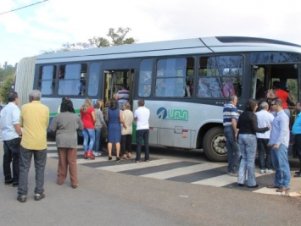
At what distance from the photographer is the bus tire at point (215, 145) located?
520 inches

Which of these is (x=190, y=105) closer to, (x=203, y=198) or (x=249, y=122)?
(x=249, y=122)

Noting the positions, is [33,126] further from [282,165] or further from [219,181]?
[282,165]

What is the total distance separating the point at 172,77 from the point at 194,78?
31.4 inches

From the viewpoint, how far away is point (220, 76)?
13.2 metres

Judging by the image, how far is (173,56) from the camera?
560 inches

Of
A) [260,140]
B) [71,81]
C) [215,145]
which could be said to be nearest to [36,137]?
[260,140]

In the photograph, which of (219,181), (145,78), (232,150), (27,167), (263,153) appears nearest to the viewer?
(27,167)

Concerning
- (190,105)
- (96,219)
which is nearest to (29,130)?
(96,219)

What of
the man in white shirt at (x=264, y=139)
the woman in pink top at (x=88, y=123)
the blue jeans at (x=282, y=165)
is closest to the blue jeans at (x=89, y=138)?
the woman in pink top at (x=88, y=123)

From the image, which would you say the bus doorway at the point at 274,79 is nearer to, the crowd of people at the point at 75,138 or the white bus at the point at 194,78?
the white bus at the point at 194,78

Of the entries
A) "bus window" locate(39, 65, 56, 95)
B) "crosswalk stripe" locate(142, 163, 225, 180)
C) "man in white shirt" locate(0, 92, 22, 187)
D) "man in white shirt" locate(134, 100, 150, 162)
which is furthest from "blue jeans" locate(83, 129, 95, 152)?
"bus window" locate(39, 65, 56, 95)

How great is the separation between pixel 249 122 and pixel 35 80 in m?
12.1

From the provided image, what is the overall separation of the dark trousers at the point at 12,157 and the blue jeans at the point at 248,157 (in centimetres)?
434

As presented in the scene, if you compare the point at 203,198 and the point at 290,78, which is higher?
the point at 290,78
